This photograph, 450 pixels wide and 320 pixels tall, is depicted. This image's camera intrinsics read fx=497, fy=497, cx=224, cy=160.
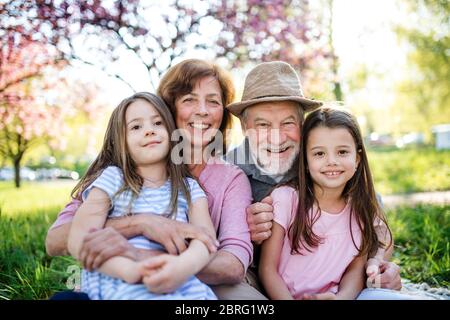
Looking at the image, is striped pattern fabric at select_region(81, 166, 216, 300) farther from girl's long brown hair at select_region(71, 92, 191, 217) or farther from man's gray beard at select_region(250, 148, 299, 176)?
man's gray beard at select_region(250, 148, 299, 176)

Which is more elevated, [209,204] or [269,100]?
[269,100]

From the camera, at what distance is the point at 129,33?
4410mm

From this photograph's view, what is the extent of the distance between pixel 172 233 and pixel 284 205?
26.0 inches

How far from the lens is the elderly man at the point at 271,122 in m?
2.52

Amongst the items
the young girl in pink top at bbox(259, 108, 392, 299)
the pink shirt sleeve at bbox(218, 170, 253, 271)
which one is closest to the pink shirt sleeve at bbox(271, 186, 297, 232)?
the young girl in pink top at bbox(259, 108, 392, 299)

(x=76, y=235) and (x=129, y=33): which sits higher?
(x=129, y=33)

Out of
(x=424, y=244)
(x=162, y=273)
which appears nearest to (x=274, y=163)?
(x=162, y=273)

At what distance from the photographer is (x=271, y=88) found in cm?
254

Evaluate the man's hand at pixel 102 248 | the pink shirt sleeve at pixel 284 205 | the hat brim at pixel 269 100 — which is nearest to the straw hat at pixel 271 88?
the hat brim at pixel 269 100

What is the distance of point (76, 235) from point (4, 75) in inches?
120

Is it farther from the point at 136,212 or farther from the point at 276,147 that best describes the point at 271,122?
the point at 136,212

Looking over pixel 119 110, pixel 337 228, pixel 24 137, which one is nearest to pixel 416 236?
pixel 337 228

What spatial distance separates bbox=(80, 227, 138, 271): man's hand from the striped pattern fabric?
0.34ft
